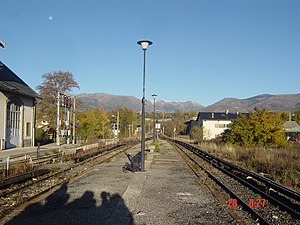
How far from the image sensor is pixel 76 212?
28.7 feet

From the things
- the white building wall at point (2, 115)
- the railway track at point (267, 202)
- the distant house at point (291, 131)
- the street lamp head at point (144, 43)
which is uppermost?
the street lamp head at point (144, 43)

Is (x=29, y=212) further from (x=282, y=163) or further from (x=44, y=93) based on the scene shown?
(x=44, y=93)

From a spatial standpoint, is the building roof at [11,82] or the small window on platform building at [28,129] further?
the small window on platform building at [28,129]

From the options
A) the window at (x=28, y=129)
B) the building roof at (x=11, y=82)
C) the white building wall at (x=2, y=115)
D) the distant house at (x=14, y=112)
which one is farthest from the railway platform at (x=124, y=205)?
the window at (x=28, y=129)

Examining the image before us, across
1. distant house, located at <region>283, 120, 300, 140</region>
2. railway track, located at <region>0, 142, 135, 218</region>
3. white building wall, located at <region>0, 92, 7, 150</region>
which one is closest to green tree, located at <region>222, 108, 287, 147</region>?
distant house, located at <region>283, 120, 300, 140</region>

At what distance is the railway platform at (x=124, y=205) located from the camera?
319 inches

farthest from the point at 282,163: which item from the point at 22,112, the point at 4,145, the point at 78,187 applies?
the point at 22,112

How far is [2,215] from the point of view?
26.9 feet

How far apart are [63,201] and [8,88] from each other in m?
24.1

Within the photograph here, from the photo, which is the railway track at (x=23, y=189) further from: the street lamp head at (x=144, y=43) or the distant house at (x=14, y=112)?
the distant house at (x=14, y=112)

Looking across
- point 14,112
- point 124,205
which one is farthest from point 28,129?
point 124,205

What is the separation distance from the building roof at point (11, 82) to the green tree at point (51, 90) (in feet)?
70.0

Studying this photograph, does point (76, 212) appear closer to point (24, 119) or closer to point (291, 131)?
point (24, 119)

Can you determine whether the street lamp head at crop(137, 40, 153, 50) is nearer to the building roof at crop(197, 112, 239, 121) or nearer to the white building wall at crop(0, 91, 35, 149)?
the white building wall at crop(0, 91, 35, 149)
